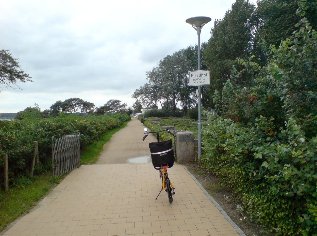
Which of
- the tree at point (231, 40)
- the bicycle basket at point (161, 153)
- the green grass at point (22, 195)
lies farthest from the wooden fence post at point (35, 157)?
the tree at point (231, 40)

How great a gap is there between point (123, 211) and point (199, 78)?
5.42 metres

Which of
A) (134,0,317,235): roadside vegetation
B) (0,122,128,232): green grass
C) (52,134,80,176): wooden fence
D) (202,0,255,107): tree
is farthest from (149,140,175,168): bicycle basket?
(202,0,255,107): tree

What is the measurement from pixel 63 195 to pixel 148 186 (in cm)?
186

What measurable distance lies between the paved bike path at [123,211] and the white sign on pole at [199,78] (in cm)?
288

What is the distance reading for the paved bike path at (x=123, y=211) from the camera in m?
5.38

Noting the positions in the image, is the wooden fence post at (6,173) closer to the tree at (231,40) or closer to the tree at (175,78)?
the tree at (231,40)

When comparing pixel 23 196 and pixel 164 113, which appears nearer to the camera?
pixel 23 196

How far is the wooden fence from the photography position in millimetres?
9477

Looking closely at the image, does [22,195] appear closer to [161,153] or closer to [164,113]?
[161,153]

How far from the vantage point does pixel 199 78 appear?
1065 cm

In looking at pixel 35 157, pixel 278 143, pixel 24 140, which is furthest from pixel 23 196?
pixel 278 143

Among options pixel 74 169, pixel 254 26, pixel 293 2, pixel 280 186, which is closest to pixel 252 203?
pixel 280 186

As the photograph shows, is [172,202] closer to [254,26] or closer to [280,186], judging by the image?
[280,186]

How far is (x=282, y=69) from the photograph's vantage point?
5.68m
